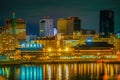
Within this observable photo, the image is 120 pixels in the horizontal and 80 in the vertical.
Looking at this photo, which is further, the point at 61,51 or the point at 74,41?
the point at 74,41

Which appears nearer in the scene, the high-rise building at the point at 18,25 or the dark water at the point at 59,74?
the dark water at the point at 59,74

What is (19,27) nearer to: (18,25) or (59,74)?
(18,25)

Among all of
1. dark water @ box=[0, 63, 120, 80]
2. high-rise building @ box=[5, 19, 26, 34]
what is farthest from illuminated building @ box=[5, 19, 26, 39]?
dark water @ box=[0, 63, 120, 80]

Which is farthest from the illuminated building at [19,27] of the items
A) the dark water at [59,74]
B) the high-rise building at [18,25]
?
the dark water at [59,74]

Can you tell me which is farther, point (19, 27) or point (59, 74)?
point (19, 27)

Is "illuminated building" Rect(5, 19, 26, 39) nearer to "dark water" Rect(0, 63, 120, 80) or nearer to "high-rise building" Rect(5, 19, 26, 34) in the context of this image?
"high-rise building" Rect(5, 19, 26, 34)

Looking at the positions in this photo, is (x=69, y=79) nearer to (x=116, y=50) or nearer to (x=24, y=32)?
(x=116, y=50)

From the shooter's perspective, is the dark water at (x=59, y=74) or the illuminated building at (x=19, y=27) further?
the illuminated building at (x=19, y=27)

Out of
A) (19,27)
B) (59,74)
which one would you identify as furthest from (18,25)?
(59,74)

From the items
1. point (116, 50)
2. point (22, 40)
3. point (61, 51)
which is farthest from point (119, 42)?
point (22, 40)

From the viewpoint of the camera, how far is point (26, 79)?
33.8 m

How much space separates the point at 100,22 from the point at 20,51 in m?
33.5

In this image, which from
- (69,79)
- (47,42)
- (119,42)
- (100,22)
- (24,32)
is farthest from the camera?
(100,22)

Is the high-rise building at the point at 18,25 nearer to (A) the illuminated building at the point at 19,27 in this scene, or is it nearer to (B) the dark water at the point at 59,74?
(A) the illuminated building at the point at 19,27
